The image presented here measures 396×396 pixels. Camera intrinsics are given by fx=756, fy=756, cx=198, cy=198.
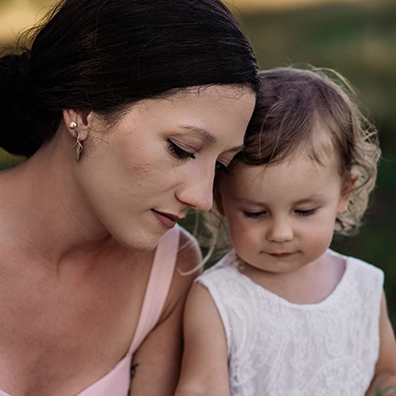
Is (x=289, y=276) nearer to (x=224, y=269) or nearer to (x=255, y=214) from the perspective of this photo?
(x=224, y=269)

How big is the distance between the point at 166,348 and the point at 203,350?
0.19 m

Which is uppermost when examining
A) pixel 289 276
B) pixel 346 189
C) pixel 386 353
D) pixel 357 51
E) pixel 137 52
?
pixel 137 52

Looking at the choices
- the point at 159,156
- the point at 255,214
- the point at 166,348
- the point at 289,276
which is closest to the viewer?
the point at 159,156

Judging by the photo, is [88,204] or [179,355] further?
[179,355]

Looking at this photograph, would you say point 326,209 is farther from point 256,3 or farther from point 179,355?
point 256,3

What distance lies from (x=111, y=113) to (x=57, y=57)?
260mm

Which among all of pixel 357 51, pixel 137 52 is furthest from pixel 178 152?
pixel 357 51

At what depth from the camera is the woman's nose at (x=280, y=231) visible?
234cm

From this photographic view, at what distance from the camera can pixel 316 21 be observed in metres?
6.01

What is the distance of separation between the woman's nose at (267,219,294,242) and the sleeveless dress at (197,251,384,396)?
281mm

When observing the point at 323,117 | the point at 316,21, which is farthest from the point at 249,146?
the point at 316,21

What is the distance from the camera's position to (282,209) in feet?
7.71

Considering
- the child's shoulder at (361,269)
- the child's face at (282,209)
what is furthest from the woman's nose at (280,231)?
the child's shoulder at (361,269)

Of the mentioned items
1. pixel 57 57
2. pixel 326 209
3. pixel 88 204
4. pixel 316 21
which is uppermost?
pixel 57 57
